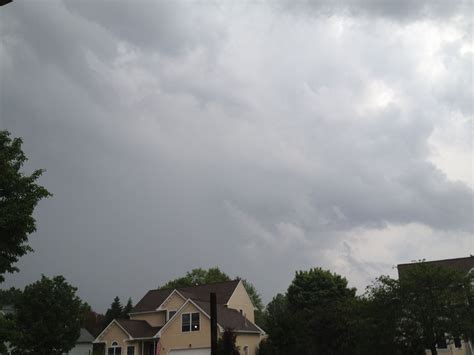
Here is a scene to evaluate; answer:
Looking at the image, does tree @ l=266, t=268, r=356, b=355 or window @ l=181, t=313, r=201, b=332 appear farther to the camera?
window @ l=181, t=313, r=201, b=332

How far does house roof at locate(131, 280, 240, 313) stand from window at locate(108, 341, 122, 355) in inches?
244

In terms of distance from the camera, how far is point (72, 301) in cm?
4184

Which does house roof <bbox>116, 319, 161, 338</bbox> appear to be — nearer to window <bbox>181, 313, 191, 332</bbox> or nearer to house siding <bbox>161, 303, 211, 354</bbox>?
house siding <bbox>161, 303, 211, 354</bbox>

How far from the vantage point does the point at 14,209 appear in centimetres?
1780

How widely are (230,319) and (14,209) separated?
33.4 meters

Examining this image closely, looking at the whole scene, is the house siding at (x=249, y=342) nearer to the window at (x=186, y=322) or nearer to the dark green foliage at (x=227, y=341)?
the dark green foliage at (x=227, y=341)

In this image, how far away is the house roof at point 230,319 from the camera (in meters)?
45.5

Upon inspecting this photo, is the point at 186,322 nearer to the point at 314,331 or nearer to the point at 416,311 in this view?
the point at 314,331

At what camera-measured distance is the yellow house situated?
151ft

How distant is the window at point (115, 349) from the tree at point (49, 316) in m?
9.42

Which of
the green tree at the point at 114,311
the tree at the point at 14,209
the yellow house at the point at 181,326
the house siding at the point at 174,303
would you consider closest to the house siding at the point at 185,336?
the yellow house at the point at 181,326

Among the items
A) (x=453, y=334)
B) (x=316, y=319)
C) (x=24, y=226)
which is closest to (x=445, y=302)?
(x=453, y=334)

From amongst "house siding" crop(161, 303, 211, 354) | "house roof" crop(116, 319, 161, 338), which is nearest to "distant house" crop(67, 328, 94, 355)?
"house roof" crop(116, 319, 161, 338)

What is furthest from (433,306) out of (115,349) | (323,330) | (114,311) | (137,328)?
(114,311)
